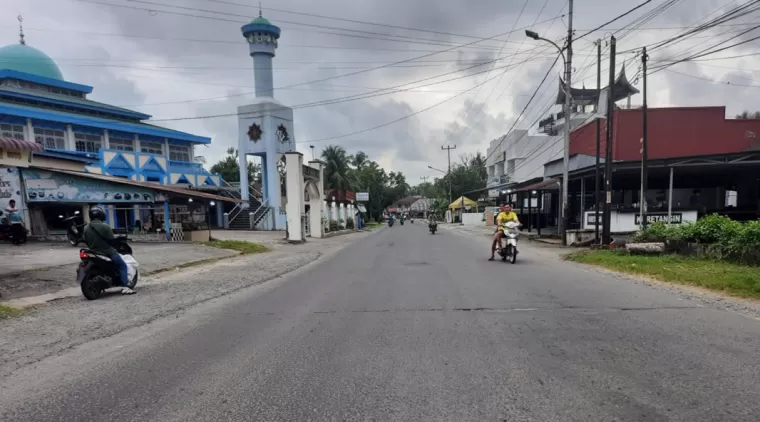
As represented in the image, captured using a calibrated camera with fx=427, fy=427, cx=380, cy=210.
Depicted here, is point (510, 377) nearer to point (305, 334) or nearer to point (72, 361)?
point (305, 334)

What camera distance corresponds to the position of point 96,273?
7.86 metres

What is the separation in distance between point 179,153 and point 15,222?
93.6 ft

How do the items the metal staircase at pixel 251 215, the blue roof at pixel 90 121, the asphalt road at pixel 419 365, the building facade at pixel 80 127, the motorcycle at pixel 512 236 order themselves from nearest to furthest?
1. the asphalt road at pixel 419 365
2. the motorcycle at pixel 512 236
3. the blue roof at pixel 90 121
4. the building facade at pixel 80 127
5. the metal staircase at pixel 251 215

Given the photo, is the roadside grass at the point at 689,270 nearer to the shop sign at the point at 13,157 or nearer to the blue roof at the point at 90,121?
the shop sign at the point at 13,157

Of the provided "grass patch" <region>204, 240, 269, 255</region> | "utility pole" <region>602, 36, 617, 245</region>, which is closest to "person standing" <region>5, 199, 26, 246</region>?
"grass patch" <region>204, 240, 269, 255</region>

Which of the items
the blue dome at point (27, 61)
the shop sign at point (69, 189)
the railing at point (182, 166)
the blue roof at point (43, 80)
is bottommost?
the shop sign at point (69, 189)

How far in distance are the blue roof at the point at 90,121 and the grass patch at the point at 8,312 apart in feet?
106

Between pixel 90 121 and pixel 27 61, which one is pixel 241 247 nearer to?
pixel 90 121

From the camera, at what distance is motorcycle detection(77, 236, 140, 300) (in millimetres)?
7688

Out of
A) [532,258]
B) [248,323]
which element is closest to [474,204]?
[532,258]

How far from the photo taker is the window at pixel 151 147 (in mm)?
41250

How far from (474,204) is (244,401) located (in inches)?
2375

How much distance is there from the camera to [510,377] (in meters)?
3.78

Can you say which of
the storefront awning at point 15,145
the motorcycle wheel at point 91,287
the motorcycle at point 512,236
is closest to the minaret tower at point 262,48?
the storefront awning at point 15,145
